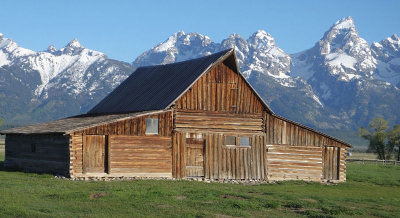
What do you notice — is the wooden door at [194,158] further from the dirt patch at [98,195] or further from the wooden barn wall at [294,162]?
the dirt patch at [98,195]

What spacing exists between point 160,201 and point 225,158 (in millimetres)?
17058

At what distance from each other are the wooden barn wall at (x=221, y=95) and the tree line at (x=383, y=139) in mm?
64855

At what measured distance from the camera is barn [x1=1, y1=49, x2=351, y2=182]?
4219cm

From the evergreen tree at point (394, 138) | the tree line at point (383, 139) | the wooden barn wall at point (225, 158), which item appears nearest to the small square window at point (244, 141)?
the wooden barn wall at point (225, 158)

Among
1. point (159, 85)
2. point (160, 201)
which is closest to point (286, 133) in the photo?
point (159, 85)

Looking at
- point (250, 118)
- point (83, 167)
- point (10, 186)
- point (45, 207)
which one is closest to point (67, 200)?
point (45, 207)

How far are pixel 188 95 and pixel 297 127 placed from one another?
8.85m

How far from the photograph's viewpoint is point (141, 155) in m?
43.7

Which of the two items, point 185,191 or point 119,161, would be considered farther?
point 119,161

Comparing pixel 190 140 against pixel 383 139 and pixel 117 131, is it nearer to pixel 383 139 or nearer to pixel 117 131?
pixel 117 131

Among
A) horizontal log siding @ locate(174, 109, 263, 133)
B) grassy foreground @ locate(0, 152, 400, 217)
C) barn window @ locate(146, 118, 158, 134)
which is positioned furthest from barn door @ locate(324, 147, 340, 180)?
barn window @ locate(146, 118, 158, 134)

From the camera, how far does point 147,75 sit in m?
56.5

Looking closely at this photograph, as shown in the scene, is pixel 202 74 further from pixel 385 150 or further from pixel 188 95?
pixel 385 150

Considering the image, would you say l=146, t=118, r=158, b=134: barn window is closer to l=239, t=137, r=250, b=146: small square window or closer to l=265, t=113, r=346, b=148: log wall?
l=239, t=137, r=250, b=146: small square window
